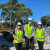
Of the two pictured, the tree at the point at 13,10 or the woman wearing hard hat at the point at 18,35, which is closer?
the woman wearing hard hat at the point at 18,35

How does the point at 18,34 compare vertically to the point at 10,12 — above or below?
below

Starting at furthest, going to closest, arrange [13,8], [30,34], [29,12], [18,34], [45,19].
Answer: [45,19] < [29,12] < [13,8] < [30,34] < [18,34]

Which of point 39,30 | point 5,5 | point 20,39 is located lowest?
point 20,39

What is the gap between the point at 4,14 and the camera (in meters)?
27.9

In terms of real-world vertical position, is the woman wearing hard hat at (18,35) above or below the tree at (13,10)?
below

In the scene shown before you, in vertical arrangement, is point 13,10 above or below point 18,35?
above

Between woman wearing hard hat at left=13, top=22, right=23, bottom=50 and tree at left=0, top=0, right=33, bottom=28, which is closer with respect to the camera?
woman wearing hard hat at left=13, top=22, right=23, bottom=50

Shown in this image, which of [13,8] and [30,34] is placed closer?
[30,34]

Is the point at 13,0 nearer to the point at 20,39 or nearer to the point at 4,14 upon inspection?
the point at 4,14

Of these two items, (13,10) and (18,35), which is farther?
(13,10)

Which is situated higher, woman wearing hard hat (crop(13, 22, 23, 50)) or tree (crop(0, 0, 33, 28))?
tree (crop(0, 0, 33, 28))

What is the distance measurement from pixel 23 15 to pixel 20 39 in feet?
81.9

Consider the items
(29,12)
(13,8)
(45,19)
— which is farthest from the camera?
(45,19)

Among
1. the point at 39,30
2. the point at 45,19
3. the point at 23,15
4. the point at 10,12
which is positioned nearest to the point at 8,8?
the point at 10,12
